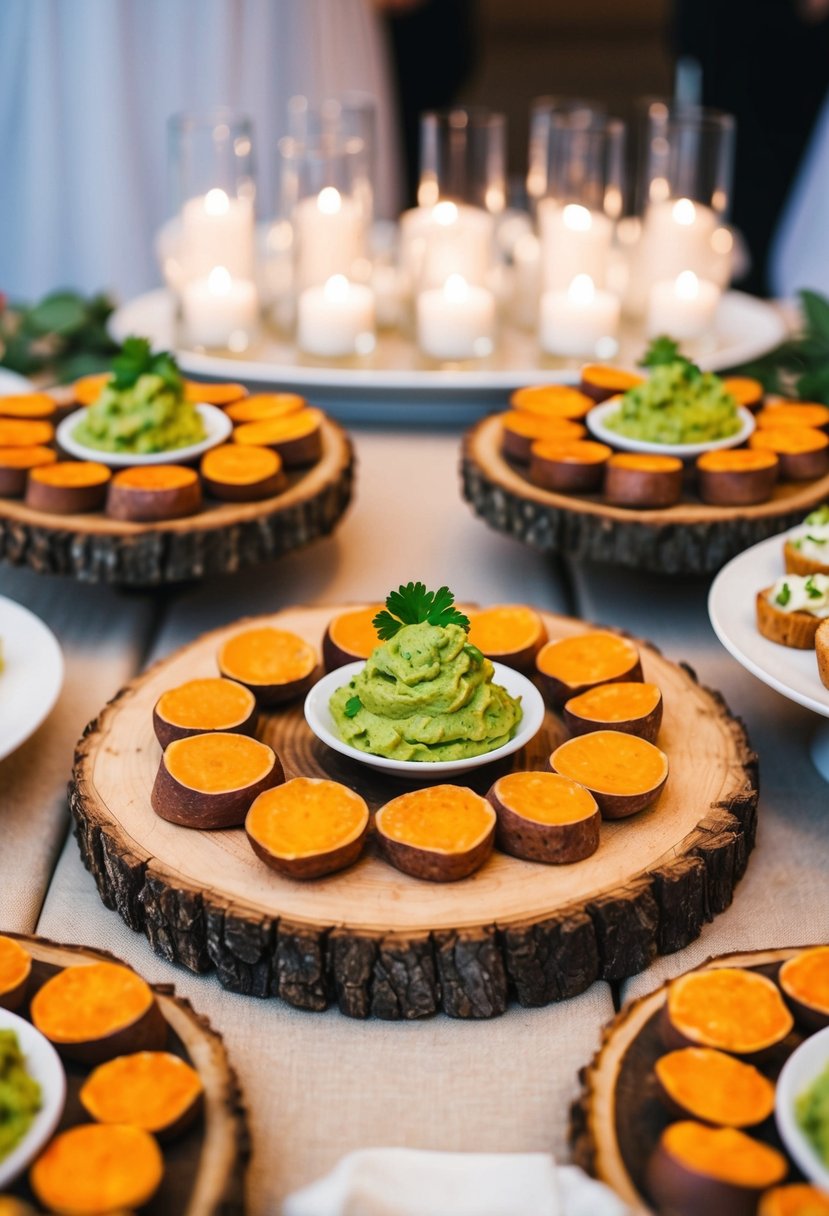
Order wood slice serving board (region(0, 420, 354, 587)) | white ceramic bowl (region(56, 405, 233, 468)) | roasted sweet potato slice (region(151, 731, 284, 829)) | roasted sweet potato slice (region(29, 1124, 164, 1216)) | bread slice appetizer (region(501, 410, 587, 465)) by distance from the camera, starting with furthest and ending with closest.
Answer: bread slice appetizer (region(501, 410, 587, 465)), white ceramic bowl (region(56, 405, 233, 468)), wood slice serving board (region(0, 420, 354, 587)), roasted sweet potato slice (region(151, 731, 284, 829)), roasted sweet potato slice (region(29, 1124, 164, 1216))

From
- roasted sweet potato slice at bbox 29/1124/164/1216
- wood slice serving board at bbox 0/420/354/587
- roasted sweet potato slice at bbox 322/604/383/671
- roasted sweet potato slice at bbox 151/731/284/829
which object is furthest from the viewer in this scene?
wood slice serving board at bbox 0/420/354/587

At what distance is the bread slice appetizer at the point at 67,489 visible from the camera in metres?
1.68

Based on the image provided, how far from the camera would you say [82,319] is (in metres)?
2.52

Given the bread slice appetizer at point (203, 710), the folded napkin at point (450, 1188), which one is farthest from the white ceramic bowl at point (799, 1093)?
the bread slice appetizer at point (203, 710)

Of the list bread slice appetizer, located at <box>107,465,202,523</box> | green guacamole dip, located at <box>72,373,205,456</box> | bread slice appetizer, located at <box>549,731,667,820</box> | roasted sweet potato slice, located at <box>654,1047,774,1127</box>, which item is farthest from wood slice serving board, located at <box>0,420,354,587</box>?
roasted sweet potato slice, located at <box>654,1047,774,1127</box>

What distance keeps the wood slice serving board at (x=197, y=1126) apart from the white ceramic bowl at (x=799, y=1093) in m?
0.35

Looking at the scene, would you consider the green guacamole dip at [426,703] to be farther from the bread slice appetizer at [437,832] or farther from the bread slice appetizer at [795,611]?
the bread slice appetizer at [795,611]

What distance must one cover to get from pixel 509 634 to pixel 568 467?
40 cm

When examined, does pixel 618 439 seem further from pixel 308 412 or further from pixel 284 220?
pixel 284 220

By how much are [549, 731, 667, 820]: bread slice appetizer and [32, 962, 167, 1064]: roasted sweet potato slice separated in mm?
438

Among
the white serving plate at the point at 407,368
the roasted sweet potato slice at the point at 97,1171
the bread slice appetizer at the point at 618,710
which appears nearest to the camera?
the roasted sweet potato slice at the point at 97,1171

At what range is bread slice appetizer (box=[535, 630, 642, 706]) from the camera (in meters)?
1.37

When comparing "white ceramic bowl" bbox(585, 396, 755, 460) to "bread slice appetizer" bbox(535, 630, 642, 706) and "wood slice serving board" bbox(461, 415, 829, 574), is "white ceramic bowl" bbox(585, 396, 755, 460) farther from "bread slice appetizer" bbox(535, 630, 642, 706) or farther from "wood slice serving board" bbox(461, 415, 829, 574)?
"bread slice appetizer" bbox(535, 630, 642, 706)

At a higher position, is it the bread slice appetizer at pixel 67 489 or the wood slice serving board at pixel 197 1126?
the bread slice appetizer at pixel 67 489
